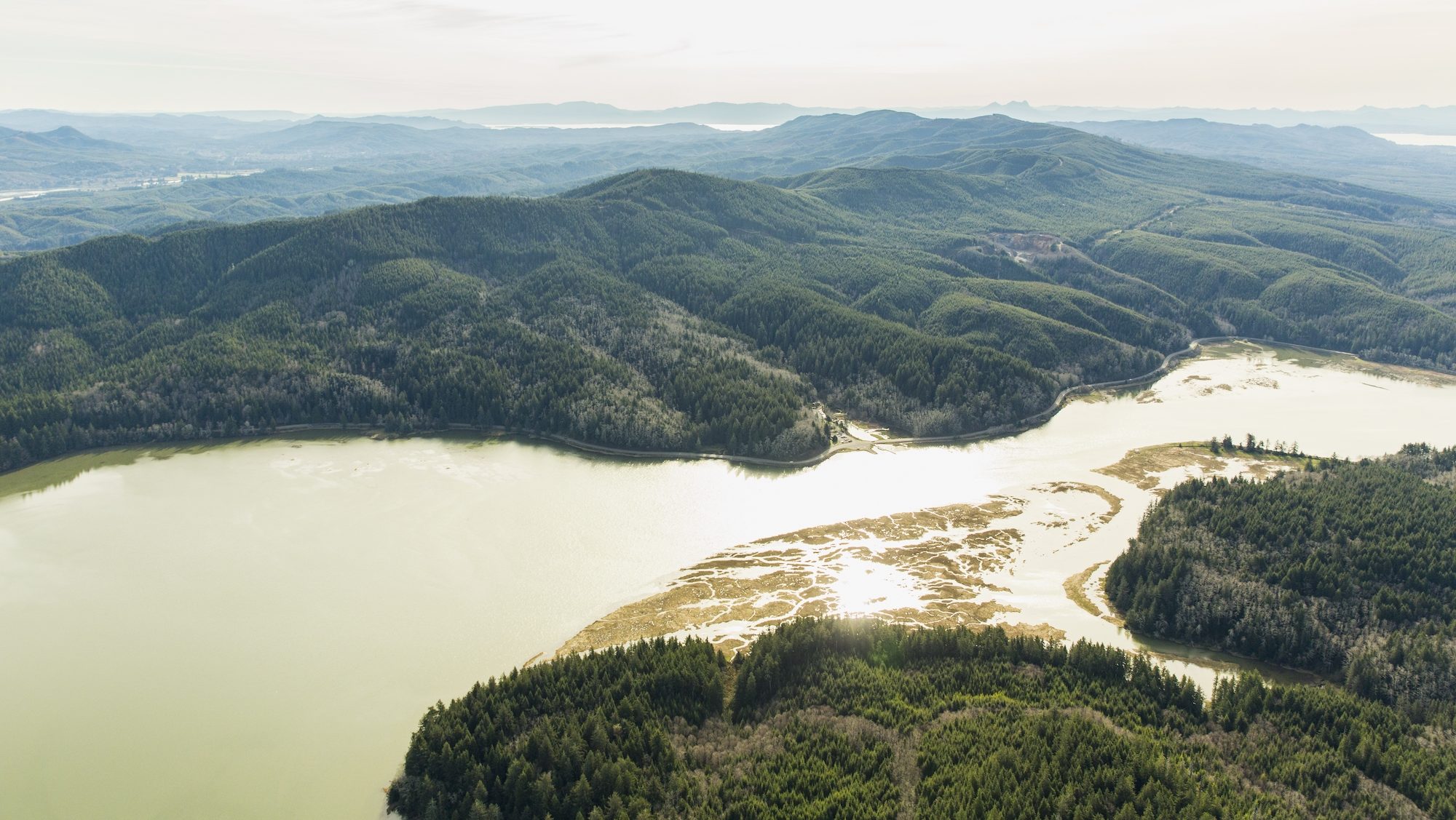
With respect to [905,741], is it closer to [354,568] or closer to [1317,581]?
[1317,581]

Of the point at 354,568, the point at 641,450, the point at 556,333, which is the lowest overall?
→ the point at 354,568

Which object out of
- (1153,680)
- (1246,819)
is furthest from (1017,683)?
(1246,819)

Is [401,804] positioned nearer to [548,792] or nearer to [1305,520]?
[548,792]

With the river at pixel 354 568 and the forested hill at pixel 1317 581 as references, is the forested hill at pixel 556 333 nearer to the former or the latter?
the river at pixel 354 568

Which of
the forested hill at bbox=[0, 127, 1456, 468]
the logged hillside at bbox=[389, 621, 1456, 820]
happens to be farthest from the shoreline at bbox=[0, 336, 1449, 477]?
the logged hillside at bbox=[389, 621, 1456, 820]

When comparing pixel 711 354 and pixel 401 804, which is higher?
pixel 711 354

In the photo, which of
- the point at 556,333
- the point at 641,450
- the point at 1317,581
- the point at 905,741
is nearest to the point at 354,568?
the point at 641,450
